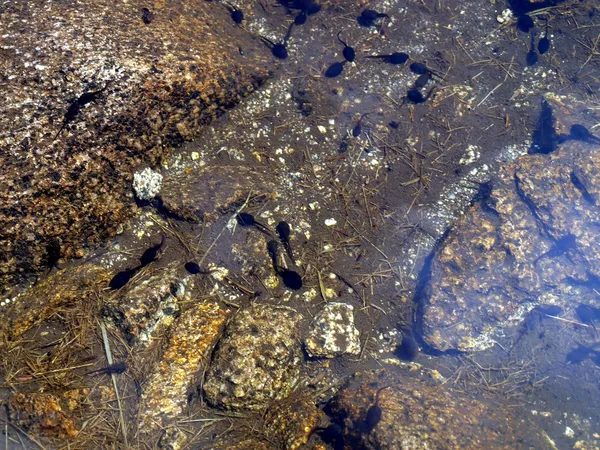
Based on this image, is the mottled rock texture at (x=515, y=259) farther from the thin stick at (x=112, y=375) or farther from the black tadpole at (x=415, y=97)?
the thin stick at (x=112, y=375)

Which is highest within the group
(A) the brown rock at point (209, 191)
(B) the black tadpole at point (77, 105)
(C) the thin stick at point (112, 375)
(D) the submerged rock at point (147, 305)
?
(B) the black tadpole at point (77, 105)

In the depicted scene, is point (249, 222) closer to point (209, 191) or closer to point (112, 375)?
point (209, 191)

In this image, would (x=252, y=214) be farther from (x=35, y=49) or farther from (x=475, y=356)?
(x=475, y=356)

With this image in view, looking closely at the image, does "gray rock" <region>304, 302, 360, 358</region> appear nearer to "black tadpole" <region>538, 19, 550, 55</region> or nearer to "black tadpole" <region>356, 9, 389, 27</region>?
"black tadpole" <region>356, 9, 389, 27</region>

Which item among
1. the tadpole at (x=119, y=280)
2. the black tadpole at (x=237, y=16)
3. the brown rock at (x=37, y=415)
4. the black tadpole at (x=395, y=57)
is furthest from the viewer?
the black tadpole at (x=395, y=57)

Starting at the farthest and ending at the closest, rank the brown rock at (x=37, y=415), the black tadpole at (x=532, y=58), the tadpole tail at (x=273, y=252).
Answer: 1. the black tadpole at (x=532, y=58)
2. the tadpole tail at (x=273, y=252)
3. the brown rock at (x=37, y=415)

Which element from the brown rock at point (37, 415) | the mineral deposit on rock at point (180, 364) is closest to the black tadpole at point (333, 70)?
the mineral deposit on rock at point (180, 364)

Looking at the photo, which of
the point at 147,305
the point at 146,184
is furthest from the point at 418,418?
the point at 146,184

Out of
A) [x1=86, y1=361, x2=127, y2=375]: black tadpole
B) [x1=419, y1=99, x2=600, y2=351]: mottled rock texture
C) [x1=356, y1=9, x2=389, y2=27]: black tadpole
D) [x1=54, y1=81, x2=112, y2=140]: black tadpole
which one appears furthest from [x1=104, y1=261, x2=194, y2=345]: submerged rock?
[x1=356, y1=9, x2=389, y2=27]: black tadpole
